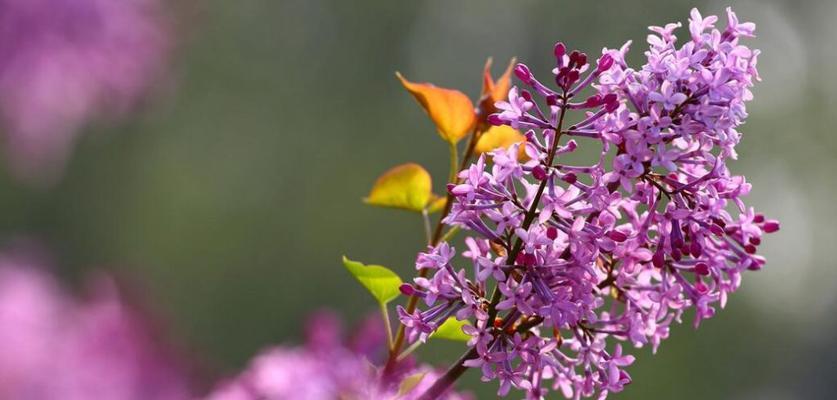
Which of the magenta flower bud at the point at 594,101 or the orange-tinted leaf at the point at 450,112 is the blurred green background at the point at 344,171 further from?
the magenta flower bud at the point at 594,101

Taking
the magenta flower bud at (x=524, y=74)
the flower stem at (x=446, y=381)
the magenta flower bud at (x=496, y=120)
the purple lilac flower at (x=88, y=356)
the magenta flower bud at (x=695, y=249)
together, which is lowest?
the purple lilac flower at (x=88, y=356)

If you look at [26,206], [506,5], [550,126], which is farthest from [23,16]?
[506,5]

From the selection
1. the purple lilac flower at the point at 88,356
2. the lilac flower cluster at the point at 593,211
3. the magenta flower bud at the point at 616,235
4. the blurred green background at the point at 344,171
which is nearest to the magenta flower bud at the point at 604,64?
the lilac flower cluster at the point at 593,211

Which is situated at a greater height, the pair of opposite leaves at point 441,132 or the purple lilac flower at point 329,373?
the pair of opposite leaves at point 441,132

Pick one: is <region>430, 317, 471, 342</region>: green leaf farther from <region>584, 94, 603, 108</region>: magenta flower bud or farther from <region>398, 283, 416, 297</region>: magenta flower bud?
<region>584, 94, 603, 108</region>: magenta flower bud

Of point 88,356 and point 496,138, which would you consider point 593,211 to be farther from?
point 88,356

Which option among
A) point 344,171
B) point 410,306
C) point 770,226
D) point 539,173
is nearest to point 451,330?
point 410,306

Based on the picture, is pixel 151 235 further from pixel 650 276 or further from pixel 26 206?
pixel 650 276
